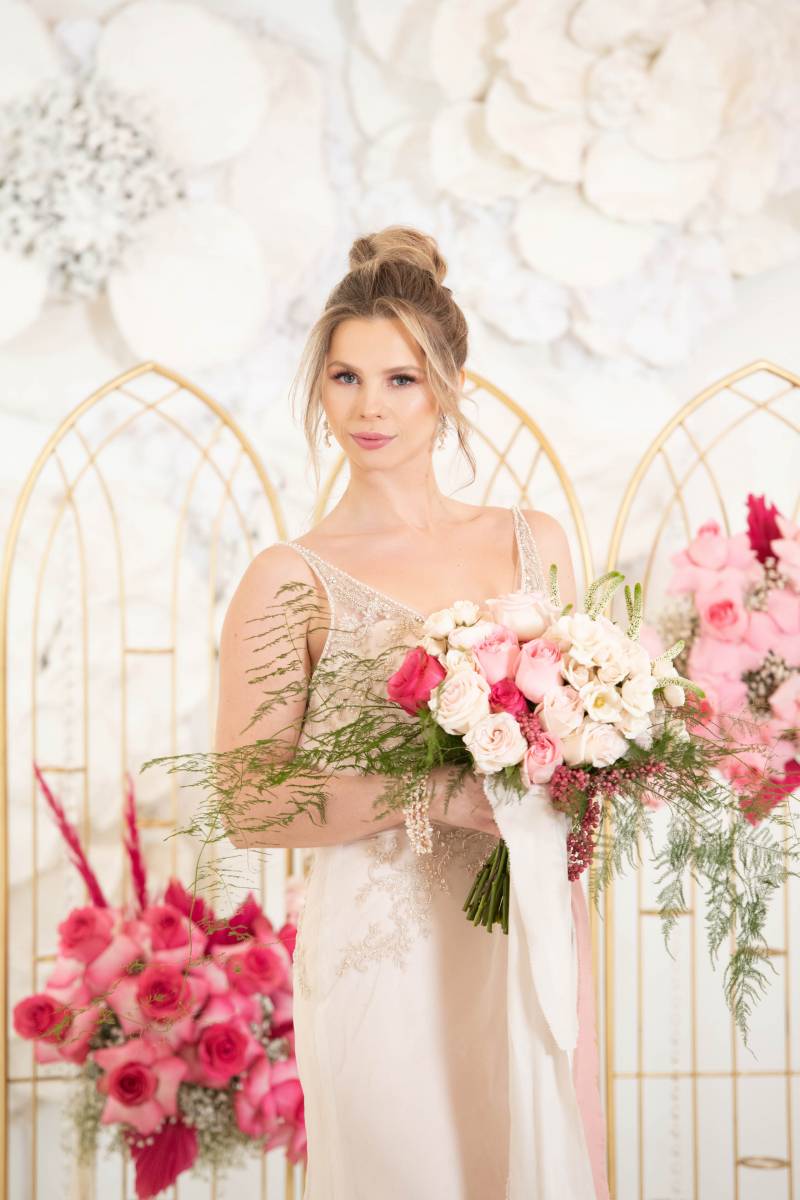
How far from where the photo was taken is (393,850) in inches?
81.2

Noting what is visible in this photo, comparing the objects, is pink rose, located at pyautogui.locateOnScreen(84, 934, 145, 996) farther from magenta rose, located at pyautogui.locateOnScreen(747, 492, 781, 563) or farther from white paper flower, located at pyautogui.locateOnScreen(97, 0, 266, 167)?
white paper flower, located at pyautogui.locateOnScreen(97, 0, 266, 167)

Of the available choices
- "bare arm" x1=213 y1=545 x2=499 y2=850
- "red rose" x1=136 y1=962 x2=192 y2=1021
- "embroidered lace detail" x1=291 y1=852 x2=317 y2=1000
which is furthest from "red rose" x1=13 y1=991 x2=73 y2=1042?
"bare arm" x1=213 y1=545 x2=499 y2=850

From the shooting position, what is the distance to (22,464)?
13.1 feet

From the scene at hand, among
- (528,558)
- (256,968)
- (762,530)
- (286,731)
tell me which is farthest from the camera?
(762,530)

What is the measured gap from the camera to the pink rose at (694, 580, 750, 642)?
3.21m

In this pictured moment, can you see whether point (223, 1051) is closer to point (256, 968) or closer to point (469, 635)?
point (256, 968)

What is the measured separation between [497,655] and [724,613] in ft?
5.25

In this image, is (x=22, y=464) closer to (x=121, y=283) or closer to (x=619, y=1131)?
(x=121, y=283)

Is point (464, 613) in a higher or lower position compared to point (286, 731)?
higher

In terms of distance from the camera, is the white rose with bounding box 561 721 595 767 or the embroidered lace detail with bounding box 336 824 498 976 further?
the embroidered lace detail with bounding box 336 824 498 976

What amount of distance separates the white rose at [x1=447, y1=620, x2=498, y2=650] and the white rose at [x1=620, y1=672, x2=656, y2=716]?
198mm

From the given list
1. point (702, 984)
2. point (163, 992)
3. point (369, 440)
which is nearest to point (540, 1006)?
point (369, 440)

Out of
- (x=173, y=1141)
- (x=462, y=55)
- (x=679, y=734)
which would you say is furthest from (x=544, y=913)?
(x=462, y=55)

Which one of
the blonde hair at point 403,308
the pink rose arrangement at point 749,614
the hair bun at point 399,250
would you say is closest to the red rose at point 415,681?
the blonde hair at point 403,308
